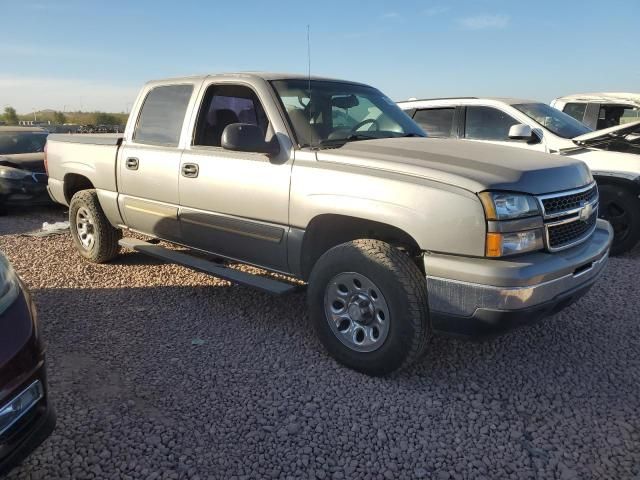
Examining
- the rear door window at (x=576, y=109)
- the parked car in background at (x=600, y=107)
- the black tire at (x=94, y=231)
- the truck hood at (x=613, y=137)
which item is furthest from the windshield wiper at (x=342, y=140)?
the rear door window at (x=576, y=109)

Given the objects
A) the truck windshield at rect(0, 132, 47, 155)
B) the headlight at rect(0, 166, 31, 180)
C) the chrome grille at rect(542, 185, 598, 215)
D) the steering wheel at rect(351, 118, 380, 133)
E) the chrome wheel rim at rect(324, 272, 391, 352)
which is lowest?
the chrome wheel rim at rect(324, 272, 391, 352)

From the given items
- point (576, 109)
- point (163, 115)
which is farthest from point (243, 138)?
point (576, 109)

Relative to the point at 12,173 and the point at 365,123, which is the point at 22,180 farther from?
the point at 365,123

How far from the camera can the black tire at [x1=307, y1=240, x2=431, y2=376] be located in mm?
2912

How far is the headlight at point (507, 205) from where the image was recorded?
2.62 m

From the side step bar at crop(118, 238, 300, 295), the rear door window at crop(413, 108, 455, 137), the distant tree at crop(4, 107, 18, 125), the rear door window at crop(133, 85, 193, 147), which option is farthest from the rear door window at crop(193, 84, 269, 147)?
the distant tree at crop(4, 107, 18, 125)

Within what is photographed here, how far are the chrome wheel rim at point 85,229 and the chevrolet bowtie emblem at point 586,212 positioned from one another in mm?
4712

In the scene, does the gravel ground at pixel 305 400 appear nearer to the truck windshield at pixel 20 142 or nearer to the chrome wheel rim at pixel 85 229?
the chrome wheel rim at pixel 85 229

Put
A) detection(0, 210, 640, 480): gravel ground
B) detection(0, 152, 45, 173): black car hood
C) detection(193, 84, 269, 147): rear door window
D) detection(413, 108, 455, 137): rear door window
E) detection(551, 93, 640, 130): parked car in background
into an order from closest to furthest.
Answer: detection(0, 210, 640, 480): gravel ground < detection(193, 84, 269, 147): rear door window < detection(413, 108, 455, 137): rear door window < detection(551, 93, 640, 130): parked car in background < detection(0, 152, 45, 173): black car hood

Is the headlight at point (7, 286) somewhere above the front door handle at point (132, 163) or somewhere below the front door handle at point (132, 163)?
below

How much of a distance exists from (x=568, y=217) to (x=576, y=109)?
6.66 m

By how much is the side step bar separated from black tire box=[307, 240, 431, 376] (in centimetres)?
38

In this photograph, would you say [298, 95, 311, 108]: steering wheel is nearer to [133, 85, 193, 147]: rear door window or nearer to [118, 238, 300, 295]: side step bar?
[133, 85, 193, 147]: rear door window

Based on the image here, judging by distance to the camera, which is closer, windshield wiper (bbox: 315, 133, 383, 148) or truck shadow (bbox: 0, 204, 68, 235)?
windshield wiper (bbox: 315, 133, 383, 148)
